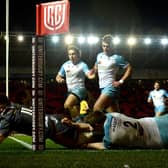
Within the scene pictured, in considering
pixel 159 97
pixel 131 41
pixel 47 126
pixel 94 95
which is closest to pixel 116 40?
pixel 131 41

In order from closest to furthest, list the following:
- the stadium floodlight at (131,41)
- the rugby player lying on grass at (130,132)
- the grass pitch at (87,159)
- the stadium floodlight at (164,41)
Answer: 1. the grass pitch at (87,159)
2. the rugby player lying on grass at (130,132)
3. the stadium floodlight at (131,41)
4. the stadium floodlight at (164,41)

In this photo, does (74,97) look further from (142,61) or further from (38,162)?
(142,61)

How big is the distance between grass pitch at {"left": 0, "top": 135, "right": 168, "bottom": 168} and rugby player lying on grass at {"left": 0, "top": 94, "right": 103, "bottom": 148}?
0.64 metres

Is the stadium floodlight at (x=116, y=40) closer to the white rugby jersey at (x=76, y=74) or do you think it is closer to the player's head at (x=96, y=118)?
the white rugby jersey at (x=76, y=74)

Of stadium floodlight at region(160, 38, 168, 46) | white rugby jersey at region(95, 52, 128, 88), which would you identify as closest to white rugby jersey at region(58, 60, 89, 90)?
white rugby jersey at region(95, 52, 128, 88)

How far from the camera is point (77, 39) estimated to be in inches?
906

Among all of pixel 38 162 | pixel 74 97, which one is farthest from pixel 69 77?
pixel 38 162

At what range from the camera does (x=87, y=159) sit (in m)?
6.27

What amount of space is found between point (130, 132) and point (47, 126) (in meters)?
1.21

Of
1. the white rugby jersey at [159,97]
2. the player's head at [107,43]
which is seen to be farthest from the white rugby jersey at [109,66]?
the white rugby jersey at [159,97]

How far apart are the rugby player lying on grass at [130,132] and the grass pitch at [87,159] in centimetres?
28

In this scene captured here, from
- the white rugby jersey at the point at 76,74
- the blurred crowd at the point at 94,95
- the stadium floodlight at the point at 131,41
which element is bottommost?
the blurred crowd at the point at 94,95

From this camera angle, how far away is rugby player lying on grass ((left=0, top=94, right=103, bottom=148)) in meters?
7.70

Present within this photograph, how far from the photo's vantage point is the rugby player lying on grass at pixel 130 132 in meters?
7.47
